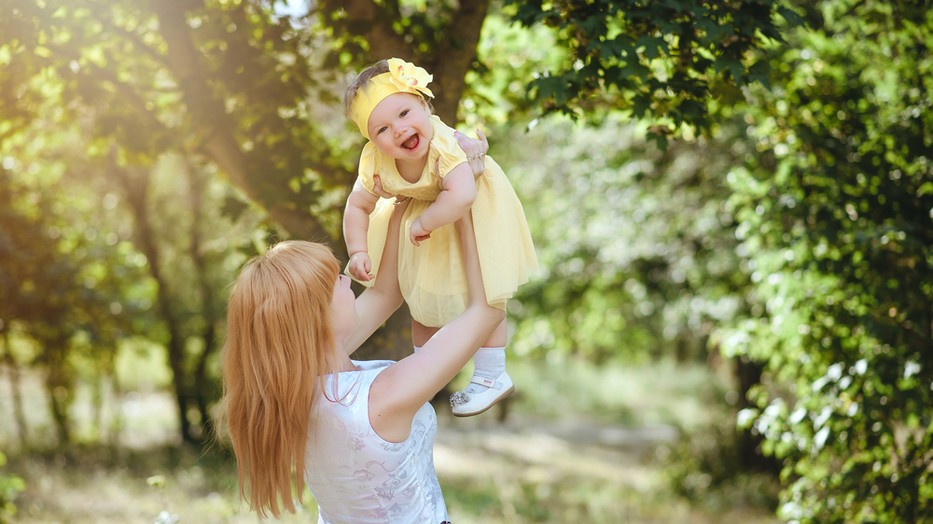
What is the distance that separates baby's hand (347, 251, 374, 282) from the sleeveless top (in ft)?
0.77

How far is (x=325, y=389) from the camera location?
210 centimetres

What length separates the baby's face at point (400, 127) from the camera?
2115mm

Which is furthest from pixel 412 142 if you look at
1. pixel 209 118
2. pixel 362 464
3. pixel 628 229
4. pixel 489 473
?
pixel 489 473

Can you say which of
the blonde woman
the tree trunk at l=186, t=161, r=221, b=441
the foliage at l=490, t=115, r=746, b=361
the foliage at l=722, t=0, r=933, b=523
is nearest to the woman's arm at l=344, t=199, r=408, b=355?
the blonde woman

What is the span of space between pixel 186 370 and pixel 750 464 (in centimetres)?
795

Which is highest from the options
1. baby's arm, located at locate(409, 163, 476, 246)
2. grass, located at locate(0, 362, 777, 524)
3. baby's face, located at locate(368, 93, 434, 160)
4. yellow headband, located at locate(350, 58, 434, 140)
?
yellow headband, located at locate(350, 58, 434, 140)

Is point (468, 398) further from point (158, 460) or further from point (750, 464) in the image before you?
point (158, 460)

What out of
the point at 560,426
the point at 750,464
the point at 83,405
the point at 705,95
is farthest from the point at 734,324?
the point at 83,405

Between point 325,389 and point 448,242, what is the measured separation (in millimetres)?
495

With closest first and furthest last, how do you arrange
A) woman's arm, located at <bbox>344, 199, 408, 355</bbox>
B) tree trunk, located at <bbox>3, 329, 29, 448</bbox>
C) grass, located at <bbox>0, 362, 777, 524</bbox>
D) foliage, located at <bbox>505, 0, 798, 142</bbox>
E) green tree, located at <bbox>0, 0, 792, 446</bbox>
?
woman's arm, located at <bbox>344, 199, 408, 355</bbox> → foliage, located at <bbox>505, 0, 798, 142</bbox> → green tree, located at <bbox>0, 0, 792, 446</bbox> → grass, located at <bbox>0, 362, 777, 524</bbox> → tree trunk, located at <bbox>3, 329, 29, 448</bbox>

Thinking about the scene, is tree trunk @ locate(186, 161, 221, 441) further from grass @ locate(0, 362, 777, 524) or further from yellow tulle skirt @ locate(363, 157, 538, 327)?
yellow tulle skirt @ locate(363, 157, 538, 327)

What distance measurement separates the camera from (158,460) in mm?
11039

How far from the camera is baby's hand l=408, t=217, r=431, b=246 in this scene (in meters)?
2.11

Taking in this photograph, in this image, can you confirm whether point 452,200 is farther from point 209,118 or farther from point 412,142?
point 209,118
